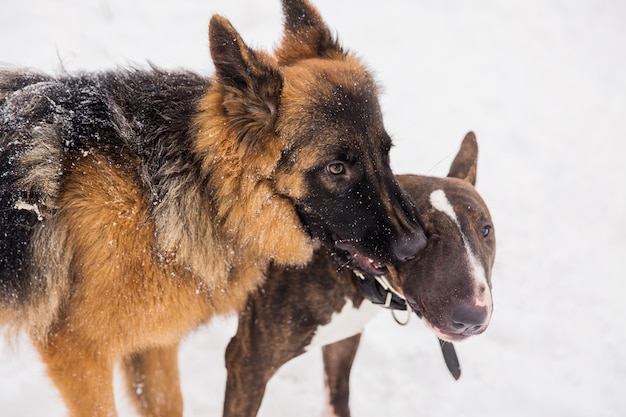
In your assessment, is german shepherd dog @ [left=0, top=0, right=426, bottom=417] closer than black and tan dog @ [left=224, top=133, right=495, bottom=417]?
Yes

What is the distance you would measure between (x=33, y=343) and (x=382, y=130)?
202 centimetres

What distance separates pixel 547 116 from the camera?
23.7 feet

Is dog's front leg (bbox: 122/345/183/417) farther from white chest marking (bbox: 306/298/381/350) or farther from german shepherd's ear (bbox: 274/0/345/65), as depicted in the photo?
german shepherd's ear (bbox: 274/0/345/65)

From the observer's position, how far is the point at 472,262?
2959 mm

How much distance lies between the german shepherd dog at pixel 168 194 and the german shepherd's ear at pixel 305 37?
0.16 m

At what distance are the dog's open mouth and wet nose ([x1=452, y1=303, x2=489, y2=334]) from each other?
15.9 inches

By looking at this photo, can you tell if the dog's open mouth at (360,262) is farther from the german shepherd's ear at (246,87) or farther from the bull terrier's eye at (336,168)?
the german shepherd's ear at (246,87)

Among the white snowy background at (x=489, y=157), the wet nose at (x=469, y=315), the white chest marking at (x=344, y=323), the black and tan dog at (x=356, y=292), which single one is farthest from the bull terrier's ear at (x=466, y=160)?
the white snowy background at (x=489, y=157)

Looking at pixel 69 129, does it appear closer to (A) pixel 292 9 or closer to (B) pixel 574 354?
(A) pixel 292 9

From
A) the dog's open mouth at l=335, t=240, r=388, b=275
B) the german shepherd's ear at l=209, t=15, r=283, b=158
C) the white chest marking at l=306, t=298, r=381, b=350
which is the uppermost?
the german shepherd's ear at l=209, t=15, r=283, b=158

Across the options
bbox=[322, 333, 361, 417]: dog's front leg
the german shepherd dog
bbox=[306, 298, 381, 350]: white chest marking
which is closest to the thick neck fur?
the german shepherd dog

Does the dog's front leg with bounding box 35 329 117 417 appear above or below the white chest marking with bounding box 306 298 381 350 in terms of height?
below

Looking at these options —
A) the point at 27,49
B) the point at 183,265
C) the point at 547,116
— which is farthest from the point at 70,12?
the point at 547,116

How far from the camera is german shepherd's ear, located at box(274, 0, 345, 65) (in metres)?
3.26
